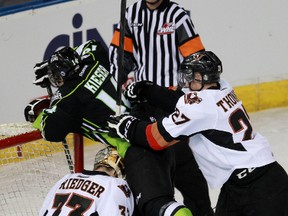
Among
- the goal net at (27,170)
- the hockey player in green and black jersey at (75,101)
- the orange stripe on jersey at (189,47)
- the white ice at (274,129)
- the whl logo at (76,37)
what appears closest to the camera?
the hockey player in green and black jersey at (75,101)

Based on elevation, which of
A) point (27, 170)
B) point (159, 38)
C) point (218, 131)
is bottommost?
point (27, 170)

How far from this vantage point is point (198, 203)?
301 cm

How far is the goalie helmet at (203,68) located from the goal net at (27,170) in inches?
30.8

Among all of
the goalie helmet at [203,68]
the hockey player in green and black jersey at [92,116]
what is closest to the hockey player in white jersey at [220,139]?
the goalie helmet at [203,68]

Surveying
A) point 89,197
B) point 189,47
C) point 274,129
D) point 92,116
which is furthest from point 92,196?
point 274,129

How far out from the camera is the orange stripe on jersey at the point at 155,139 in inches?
94.3

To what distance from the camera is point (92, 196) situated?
2.28m

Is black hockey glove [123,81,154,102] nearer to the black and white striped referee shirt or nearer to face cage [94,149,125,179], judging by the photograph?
face cage [94,149,125,179]

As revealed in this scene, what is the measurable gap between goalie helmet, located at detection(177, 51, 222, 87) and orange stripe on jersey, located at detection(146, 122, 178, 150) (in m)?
0.21

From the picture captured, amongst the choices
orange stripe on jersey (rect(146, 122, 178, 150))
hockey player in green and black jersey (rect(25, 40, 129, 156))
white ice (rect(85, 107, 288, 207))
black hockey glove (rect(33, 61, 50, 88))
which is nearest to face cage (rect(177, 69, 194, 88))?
orange stripe on jersey (rect(146, 122, 178, 150))

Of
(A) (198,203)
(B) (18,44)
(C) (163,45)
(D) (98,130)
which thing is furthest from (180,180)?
(B) (18,44)

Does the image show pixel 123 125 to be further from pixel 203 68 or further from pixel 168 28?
pixel 168 28

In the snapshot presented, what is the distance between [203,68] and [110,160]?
0.47 metres

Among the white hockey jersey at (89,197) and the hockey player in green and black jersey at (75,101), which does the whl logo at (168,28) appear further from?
the white hockey jersey at (89,197)
